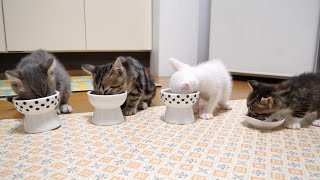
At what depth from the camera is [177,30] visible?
3158mm

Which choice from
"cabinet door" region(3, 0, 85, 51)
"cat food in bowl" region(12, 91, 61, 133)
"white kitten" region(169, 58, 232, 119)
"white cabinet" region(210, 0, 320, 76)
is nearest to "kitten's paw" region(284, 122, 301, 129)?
"white kitten" region(169, 58, 232, 119)

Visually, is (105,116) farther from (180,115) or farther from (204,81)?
(204,81)

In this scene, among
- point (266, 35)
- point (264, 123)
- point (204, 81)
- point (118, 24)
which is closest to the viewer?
point (264, 123)

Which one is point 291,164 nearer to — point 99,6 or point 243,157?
point 243,157

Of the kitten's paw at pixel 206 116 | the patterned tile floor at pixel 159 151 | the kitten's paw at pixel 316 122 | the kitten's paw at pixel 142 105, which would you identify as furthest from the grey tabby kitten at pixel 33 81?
the kitten's paw at pixel 316 122

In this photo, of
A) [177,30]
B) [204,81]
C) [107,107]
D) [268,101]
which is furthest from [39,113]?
[177,30]

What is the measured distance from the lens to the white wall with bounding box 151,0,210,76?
3.06 meters

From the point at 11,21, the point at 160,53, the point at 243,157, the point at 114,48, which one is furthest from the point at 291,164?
the point at 11,21

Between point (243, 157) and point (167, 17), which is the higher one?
point (167, 17)

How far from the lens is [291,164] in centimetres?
87

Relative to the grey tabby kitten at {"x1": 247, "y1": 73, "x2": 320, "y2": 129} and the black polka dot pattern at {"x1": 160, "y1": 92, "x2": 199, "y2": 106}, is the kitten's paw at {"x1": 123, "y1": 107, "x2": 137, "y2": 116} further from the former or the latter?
the grey tabby kitten at {"x1": 247, "y1": 73, "x2": 320, "y2": 129}

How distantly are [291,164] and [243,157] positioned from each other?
16cm

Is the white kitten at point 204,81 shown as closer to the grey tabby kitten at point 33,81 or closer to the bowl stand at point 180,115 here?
the bowl stand at point 180,115

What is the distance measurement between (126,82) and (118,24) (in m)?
1.94
